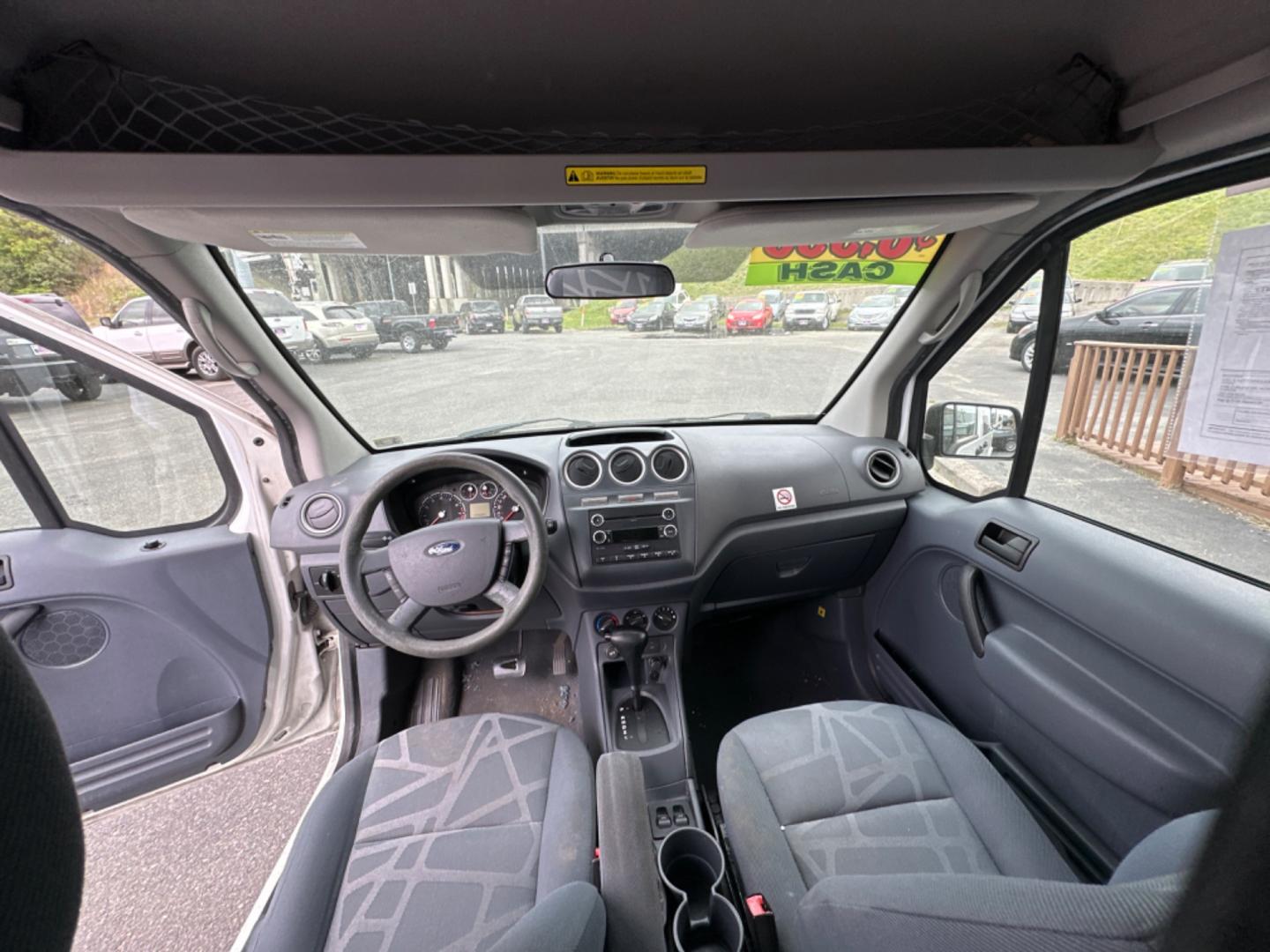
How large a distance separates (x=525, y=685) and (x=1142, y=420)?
2.52 meters

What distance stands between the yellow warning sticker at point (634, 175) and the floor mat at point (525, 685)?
2.02 meters

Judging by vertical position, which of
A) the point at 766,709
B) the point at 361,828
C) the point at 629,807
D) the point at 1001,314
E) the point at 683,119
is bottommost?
the point at 766,709

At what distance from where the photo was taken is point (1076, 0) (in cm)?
87

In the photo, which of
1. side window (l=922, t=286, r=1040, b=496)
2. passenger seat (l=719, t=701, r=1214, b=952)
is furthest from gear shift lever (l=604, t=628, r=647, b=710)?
side window (l=922, t=286, r=1040, b=496)

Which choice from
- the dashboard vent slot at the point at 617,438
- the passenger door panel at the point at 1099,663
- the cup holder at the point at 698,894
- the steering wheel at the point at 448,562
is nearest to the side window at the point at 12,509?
the steering wheel at the point at 448,562

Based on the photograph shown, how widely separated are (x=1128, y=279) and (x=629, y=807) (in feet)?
6.81

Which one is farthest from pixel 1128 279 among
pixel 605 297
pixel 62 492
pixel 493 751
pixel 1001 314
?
pixel 62 492

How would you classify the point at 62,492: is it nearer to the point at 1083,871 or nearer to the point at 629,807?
the point at 629,807

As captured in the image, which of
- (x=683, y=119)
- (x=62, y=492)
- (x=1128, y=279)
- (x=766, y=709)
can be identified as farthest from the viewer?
(x=766, y=709)

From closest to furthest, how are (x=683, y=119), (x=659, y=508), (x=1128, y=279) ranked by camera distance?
1. (x=683, y=119)
2. (x=1128, y=279)
3. (x=659, y=508)

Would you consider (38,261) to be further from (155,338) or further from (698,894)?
(698,894)

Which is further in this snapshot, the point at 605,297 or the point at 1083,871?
the point at 605,297

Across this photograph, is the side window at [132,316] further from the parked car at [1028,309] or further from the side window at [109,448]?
the parked car at [1028,309]

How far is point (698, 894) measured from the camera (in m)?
1.38
